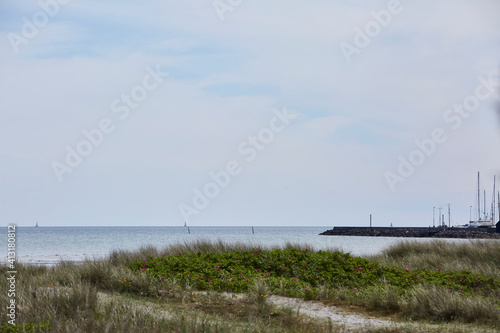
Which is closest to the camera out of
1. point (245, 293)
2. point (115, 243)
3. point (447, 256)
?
point (245, 293)

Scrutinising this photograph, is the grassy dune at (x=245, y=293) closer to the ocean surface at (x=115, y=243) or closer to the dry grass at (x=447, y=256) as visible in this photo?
the dry grass at (x=447, y=256)

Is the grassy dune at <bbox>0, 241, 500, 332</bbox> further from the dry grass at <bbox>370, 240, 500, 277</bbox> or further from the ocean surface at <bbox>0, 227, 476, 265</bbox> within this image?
the ocean surface at <bbox>0, 227, 476, 265</bbox>

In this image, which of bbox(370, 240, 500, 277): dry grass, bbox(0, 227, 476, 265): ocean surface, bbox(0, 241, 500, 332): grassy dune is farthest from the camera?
bbox(0, 227, 476, 265): ocean surface

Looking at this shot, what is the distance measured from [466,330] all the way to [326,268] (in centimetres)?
621

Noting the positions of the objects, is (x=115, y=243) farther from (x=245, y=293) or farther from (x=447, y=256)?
(x=245, y=293)

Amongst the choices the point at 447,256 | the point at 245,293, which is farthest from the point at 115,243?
the point at 245,293

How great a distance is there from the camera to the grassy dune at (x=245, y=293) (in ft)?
26.5

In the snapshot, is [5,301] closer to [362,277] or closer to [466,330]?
[466,330]

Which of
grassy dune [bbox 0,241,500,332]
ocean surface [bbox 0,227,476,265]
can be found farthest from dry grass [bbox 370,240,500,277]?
ocean surface [bbox 0,227,476,265]

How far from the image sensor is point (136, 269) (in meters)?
14.5

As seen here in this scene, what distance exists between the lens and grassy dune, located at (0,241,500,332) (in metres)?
8.07

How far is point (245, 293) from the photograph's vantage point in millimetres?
12008

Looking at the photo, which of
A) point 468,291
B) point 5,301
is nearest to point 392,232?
point 468,291

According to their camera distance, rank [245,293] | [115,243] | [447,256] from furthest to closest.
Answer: [115,243] < [447,256] < [245,293]
